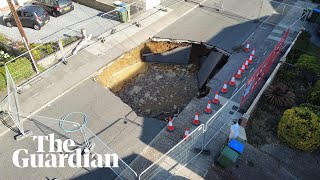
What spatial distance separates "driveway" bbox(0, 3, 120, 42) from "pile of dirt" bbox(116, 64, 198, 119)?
4708mm

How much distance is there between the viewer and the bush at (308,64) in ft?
45.0

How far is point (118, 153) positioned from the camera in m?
11.1

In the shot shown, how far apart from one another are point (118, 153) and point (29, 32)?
12298 millimetres

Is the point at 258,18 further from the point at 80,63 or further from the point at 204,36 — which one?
the point at 80,63

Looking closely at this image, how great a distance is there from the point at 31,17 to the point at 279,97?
16.2 metres

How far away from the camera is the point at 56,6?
19688 mm

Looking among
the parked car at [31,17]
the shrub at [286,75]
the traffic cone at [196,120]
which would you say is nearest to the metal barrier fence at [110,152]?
the traffic cone at [196,120]

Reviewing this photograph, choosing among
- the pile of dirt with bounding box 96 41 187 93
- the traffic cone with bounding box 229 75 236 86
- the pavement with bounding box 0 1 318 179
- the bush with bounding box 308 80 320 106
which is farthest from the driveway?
the bush with bounding box 308 80 320 106

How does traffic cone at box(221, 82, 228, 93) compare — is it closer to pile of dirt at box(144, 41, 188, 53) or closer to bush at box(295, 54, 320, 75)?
bush at box(295, 54, 320, 75)

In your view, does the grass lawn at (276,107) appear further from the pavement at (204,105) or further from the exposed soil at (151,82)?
the exposed soil at (151,82)

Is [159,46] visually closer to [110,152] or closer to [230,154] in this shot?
[110,152]

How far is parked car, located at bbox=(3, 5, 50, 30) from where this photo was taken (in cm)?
1825

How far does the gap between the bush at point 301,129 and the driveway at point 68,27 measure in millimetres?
12553

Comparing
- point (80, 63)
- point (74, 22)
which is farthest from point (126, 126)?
point (74, 22)
